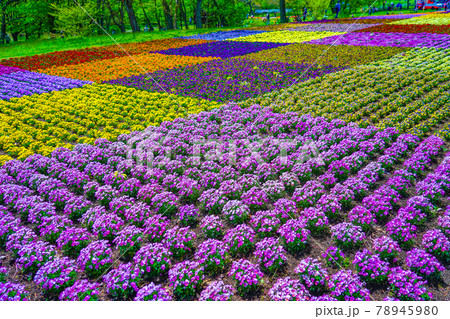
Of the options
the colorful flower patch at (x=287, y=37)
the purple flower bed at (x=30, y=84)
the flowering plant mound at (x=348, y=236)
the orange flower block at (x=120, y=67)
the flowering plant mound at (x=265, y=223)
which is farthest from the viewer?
the colorful flower patch at (x=287, y=37)

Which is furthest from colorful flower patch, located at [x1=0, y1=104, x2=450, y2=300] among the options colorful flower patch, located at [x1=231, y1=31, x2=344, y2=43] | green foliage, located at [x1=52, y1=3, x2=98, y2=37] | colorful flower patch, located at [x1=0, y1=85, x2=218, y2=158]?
green foliage, located at [x1=52, y1=3, x2=98, y2=37]

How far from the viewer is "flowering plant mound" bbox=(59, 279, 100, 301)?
450 centimetres

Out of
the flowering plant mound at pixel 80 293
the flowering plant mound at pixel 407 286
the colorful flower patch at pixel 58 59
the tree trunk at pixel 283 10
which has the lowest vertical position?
the flowering plant mound at pixel 407 286

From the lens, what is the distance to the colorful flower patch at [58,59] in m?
22.8

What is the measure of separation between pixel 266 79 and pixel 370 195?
11.0 m

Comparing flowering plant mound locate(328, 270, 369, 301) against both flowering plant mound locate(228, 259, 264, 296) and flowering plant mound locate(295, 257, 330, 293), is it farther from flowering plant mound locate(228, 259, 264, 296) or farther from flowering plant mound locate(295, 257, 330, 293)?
flowering plant mound locate(228, 259, 264, 296)

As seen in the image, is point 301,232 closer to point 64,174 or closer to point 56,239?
point 56,239

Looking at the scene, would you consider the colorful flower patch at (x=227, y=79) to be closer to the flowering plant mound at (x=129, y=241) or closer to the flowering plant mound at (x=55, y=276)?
the flowering plant mound at (x=129, y=241)

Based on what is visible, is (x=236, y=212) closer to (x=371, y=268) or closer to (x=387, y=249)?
(x=371, y=268)

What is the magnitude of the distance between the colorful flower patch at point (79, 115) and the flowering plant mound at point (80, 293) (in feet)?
20.2

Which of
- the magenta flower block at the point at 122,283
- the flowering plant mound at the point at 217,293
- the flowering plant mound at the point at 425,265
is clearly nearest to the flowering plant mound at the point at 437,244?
the flowering plant mound at the point at 425,265

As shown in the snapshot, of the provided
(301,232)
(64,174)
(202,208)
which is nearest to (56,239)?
(64,174)

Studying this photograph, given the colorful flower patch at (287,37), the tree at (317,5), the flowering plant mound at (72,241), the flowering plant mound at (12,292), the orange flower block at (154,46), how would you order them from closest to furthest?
the flowering plant mound at (12,292)
the flowering plant mound at (72,241)
the orange flower block at (154,46)
the colorful flower patch at (287,37)
the tree at (317,5)

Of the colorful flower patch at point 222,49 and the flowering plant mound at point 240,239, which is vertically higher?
the colorful flower patch at point 222,49
